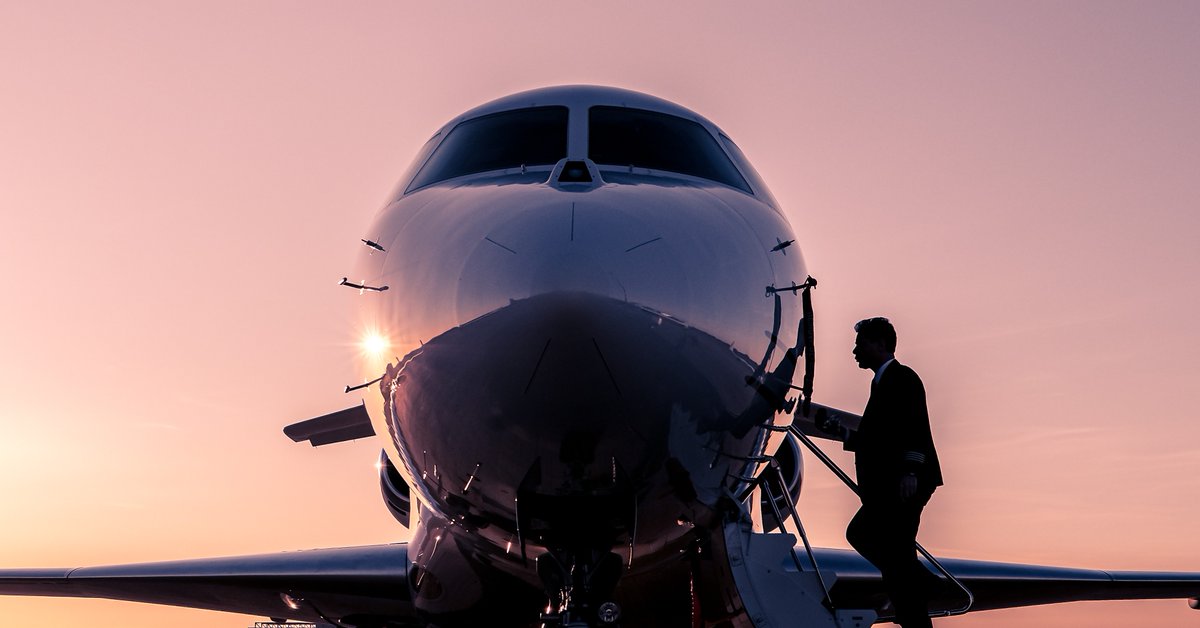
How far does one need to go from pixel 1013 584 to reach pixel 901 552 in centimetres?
600

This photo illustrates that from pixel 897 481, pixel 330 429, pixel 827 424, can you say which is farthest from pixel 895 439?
pixel 330 429

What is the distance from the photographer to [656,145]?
7.24m

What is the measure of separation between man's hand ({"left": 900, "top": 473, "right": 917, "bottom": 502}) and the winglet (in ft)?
22.5

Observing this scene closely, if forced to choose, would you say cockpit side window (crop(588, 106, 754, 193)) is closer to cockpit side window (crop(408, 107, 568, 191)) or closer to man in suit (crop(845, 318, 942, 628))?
cockpit side window (crop(408, 107, 568, 191))

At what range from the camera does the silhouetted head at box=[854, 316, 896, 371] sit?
657cm

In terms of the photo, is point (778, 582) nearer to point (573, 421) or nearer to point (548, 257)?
point (573, 421)

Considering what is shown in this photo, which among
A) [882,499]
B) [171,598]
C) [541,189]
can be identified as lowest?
[171,598]

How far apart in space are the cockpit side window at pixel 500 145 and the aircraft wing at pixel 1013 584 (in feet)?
15.7

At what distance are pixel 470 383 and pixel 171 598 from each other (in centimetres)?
724

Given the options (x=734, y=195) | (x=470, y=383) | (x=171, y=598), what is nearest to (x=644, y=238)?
(x=470, y=383)

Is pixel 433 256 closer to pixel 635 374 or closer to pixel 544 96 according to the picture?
pixel 635 374

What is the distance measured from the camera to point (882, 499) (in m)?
6.26

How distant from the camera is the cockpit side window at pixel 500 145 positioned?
6.84m

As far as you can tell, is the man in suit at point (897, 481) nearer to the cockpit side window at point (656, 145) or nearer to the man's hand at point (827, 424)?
the man's hand at point (827, 424)
